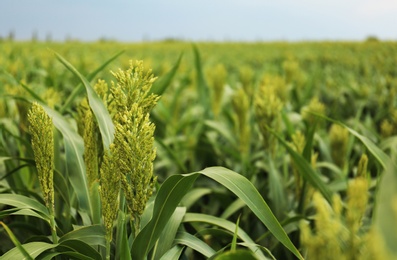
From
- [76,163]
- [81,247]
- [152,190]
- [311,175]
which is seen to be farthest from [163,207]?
[311,175]

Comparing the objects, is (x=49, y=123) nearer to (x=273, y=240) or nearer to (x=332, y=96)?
(x=273, y=240)

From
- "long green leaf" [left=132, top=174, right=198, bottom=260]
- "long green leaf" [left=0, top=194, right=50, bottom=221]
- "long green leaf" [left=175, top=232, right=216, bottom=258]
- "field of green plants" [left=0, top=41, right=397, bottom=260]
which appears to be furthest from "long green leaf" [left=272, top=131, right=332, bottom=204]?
"long green leaf" [left=0, top=194, right=50, bottom=221]

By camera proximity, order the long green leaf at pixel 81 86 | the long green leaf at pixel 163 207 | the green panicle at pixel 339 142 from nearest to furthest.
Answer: the long green leaf at pixel 163 207 < the long green leaf at pixel 81 86 < the green panicle at pixel 339 142

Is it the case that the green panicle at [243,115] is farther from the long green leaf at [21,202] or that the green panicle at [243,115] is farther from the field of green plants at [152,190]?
the long green leaf at [21,202]

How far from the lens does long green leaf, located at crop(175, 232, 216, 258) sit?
1.33 meters

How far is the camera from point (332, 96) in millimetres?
5074

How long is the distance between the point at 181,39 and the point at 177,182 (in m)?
23.9

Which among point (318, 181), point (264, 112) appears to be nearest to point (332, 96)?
point (264, 112)

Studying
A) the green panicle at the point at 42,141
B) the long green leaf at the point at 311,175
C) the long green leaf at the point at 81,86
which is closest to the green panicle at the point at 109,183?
the green panicle at the point at 42,141

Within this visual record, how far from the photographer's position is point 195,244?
1.36m

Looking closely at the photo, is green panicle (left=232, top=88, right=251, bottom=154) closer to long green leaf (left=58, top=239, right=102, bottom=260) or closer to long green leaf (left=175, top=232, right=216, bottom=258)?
long green leaf (left=175, top=232, right=216, bottom=258)

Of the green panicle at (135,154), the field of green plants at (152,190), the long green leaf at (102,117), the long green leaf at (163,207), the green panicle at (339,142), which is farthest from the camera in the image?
the green panicle at (339,142)

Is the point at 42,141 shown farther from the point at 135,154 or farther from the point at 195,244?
the point at 195,244

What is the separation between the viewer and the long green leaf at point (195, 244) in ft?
4.36
